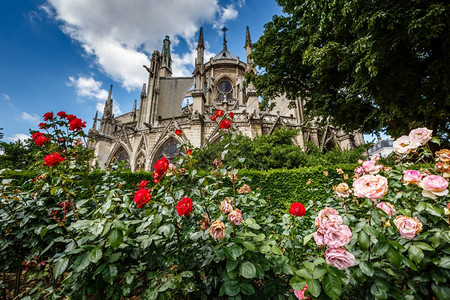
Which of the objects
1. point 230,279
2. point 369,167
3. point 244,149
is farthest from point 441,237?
point 244,149

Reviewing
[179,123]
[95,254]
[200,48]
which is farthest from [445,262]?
[200,48]

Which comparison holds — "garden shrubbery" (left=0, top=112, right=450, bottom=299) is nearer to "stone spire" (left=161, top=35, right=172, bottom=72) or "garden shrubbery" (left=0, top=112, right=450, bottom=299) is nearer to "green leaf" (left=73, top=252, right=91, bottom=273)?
"green leaf" (left=73, top=252, right=91, bottom=273)

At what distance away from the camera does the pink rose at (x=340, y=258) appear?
38.1 inches

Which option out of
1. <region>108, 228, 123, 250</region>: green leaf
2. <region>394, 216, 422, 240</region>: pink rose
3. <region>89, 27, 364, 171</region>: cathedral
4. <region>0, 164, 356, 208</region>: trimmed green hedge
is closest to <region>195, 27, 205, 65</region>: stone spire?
<region>89, 27, 364, 171</region>: cathedral

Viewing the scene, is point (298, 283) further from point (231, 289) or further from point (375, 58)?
point (375, 58)

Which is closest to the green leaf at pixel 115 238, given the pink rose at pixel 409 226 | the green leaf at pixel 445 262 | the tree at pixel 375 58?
the pink rose at pixel 409 226

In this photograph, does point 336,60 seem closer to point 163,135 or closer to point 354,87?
point 354,87

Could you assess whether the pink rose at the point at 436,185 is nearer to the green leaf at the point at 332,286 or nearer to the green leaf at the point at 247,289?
the green leaf at the point at 332,286

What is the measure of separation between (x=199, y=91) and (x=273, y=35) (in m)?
10.2

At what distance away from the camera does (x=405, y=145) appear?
1.60 m

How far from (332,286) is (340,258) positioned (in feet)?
0.51

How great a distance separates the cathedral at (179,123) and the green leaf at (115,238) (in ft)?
39.4

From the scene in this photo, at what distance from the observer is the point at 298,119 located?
1736 cm

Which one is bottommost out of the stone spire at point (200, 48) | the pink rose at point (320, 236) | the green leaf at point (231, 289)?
the green leaf at point (231, 289)
